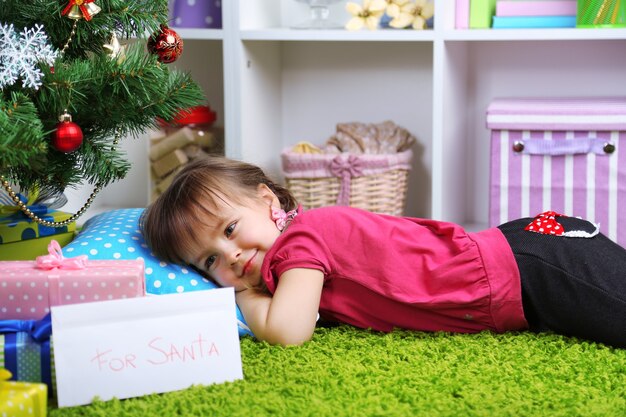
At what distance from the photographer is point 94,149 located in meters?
1.37

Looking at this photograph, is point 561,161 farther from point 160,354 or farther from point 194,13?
point 160,354

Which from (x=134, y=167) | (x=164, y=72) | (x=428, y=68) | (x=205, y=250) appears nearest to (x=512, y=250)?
(x=205, y=250)

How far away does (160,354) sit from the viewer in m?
1.13

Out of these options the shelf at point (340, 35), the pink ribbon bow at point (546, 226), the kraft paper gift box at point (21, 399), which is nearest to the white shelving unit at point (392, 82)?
the shelf at point (340, 35)

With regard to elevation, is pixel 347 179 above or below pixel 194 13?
below

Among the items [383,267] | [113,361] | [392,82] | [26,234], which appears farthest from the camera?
[392,82]

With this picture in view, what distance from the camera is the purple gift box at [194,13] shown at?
6.83 feet

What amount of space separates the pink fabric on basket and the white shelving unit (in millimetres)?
107

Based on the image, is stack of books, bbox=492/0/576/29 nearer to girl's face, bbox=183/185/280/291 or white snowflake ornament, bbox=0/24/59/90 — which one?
girl's face, bbox=183/185/280/291

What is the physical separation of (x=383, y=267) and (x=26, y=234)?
61cm

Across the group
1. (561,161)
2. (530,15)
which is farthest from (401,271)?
(530,15)

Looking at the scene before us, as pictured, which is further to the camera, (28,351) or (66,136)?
(66,136)

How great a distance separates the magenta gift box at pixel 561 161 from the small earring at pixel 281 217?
651 millimetres

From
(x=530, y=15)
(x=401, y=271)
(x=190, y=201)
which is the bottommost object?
(x=401, y=271)
